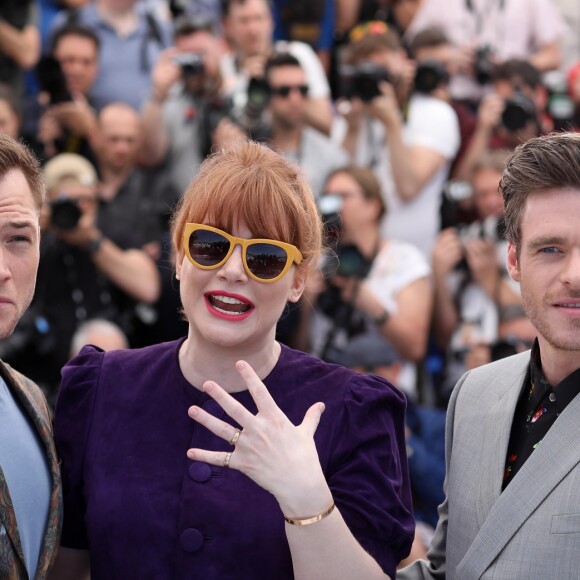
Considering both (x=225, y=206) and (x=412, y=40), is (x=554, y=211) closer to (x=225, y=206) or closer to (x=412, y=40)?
(x=225, y=206)

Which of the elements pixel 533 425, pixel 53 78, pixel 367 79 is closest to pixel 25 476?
pixel 533 425

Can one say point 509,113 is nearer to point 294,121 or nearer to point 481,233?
point 481,233

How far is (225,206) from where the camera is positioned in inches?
106

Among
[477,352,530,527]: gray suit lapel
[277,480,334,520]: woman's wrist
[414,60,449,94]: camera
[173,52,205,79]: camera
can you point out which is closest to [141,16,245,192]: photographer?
[173,52,205,79]: camera

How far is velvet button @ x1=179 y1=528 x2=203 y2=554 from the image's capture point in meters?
2.59

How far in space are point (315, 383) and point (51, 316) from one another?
317cm

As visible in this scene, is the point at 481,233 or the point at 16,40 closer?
the point at 481,233

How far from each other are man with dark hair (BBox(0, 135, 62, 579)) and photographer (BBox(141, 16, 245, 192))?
143 inches

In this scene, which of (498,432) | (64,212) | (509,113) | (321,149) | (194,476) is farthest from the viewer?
(509,113)

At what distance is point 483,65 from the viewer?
7180 millimetres

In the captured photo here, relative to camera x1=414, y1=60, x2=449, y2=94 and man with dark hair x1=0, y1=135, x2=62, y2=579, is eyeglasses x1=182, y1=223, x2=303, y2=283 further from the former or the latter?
camera x1=414, y1=60, x2=449, y2=94

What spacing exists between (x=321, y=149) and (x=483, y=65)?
4.77 feet

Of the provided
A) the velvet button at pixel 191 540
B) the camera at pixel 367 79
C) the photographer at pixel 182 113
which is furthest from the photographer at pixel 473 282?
the velvet button at pixel 191 540

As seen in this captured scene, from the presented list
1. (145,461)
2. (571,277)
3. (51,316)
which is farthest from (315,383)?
(51,316)
